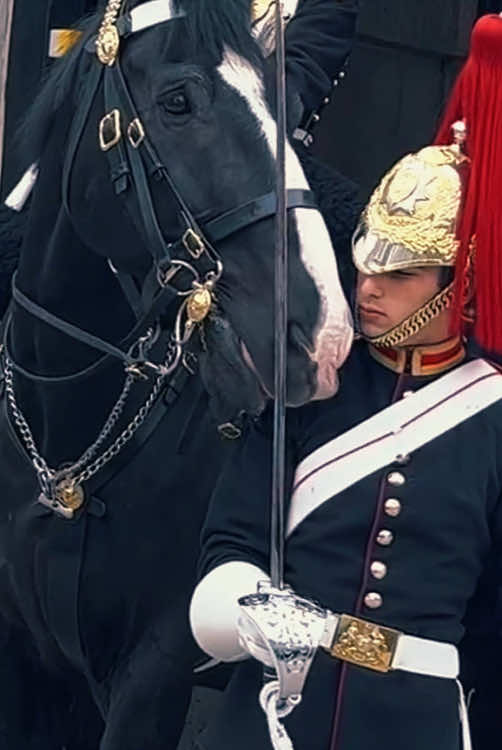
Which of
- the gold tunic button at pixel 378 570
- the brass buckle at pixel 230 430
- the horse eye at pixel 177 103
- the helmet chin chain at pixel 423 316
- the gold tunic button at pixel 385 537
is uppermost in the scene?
the horse eye at pixel 177 103

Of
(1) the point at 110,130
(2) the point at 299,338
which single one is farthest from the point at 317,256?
(1) the point at 110,130

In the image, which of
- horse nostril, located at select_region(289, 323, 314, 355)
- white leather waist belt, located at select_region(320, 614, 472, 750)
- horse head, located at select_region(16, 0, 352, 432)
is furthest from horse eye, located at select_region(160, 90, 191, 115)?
white leather waist belt, located at select_region(320, 614, 472, 750)

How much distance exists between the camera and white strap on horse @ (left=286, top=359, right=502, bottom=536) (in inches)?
111

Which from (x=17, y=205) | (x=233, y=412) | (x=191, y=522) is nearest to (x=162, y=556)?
(x=191, y=522)

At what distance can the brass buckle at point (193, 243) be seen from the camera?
9.76 ft

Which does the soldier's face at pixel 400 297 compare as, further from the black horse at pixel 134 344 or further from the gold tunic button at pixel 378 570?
the gold tunic button at pixel 378 570

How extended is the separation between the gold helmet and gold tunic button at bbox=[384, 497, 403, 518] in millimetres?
198

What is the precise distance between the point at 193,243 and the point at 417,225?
330mm

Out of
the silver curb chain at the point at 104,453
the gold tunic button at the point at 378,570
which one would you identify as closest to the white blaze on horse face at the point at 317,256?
the gold tunic button at the point at 378,570

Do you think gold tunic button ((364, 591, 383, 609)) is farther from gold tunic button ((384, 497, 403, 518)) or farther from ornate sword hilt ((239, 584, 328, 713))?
ornate sword hilt ((239, 584, 328, 713))

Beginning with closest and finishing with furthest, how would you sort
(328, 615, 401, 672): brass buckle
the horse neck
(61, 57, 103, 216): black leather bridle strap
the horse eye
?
(328, 615, 401, 672): brass buckle, the horse eye, (61, 57, 103, 216): black leather bridle strap, the horse neck

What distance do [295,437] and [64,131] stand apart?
65 centimetres

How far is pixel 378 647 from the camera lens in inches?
109

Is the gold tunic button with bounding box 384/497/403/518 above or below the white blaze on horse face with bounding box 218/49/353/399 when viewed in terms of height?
below
